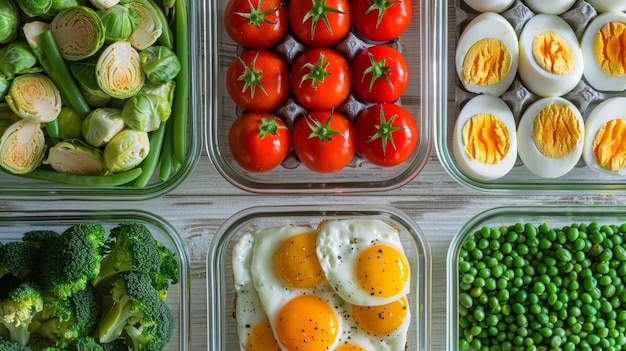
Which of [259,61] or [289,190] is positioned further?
[289,190]

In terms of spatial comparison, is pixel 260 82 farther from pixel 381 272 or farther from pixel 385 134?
pixel 381 272

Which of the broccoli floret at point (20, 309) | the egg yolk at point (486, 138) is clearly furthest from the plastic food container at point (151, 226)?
the egg yolk at point (486, 138)

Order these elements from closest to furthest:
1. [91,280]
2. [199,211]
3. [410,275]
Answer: [91,280] → [410,275] → [199,211]

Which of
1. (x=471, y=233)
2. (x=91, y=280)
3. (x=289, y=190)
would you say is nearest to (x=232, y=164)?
(x=289, y=190)

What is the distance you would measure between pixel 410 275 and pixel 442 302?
0.17 metres

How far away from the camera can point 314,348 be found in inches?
67.7

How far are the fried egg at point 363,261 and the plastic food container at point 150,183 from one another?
46 centimetres

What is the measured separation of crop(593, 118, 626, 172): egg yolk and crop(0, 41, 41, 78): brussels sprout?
1.62 metres

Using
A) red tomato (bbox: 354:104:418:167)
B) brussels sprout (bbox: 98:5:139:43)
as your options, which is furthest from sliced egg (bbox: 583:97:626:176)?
brussels sprout (bbox: 98:5:139:43)

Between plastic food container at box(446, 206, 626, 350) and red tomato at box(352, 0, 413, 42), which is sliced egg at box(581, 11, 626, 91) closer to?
plastic food container at box(446, 206, 626, 350)

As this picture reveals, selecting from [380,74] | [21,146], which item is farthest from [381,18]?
[21,146]

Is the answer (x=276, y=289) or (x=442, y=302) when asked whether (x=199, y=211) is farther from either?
(x=442, y=302)

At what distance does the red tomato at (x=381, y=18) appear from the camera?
5.53ft

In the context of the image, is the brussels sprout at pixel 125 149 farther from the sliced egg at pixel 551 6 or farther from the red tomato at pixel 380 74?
the sliced egg at pixel 551 6
